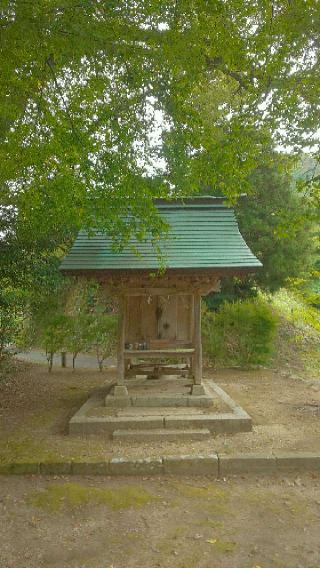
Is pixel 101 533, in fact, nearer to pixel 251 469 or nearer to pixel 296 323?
pixel 251 469

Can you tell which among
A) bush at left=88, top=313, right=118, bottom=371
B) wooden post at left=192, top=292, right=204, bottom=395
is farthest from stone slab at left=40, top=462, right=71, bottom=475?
bush at left=88, top=313, right=118, bottom=371

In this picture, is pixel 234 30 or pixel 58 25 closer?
pixel 58 25

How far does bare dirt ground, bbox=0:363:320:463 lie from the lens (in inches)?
259

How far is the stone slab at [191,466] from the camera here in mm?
6062

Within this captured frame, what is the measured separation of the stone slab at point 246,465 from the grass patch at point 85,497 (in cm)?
122

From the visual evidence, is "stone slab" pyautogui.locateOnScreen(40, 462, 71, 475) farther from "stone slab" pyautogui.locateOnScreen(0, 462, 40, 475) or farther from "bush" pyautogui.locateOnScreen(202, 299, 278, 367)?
"bush" pyautogui.locateOnScreen(202, 299, 278, 367)

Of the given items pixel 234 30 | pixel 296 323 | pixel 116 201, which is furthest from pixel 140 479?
pixel 296 323

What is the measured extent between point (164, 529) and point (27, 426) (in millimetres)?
4124

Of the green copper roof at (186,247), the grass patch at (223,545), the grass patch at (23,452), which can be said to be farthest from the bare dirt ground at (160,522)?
the green copper roof at (186,247)

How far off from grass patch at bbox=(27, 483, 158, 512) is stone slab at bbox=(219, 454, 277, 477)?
1.22m

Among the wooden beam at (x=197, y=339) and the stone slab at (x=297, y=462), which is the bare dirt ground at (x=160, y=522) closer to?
the stone slab at (x=297, y=462)

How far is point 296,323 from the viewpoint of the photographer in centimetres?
2005

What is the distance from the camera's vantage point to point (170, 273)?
789 cm

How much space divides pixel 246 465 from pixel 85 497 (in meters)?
2.26
